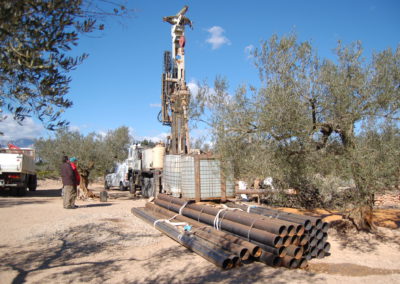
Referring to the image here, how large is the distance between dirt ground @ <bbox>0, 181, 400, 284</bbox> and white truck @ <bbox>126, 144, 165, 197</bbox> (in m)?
7.19

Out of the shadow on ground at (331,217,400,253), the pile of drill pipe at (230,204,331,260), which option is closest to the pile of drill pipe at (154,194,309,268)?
the pile of drill pipe at (230,204,331,260)

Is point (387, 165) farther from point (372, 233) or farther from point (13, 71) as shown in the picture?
point (13, 71)

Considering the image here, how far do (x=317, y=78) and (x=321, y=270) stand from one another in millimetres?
3631

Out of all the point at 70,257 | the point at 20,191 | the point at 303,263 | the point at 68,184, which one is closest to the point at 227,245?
the point at 303,263

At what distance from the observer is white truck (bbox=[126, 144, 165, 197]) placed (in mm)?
16039

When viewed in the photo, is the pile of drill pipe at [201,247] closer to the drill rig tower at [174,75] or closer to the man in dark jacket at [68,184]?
the man in dark jacket at [68,184]


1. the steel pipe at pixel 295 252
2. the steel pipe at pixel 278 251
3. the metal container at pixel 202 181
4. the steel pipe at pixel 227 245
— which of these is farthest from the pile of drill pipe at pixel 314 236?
the metal container at pixel 202 181

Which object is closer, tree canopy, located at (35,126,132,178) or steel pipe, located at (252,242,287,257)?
steel pipe, located at (252,242,287,257)

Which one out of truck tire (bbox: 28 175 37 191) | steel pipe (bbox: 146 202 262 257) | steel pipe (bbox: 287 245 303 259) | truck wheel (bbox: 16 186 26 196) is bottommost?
steel pipe (bbox: 287 245 303 259)

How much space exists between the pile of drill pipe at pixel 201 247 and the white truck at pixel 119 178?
1459 cm

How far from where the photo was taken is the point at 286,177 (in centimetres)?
705

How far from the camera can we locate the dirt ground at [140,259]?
4.95 meters

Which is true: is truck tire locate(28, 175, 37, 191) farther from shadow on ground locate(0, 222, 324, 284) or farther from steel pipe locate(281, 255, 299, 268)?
steel pipe locate(281, 255, 299, 268)

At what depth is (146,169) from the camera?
691 inches
